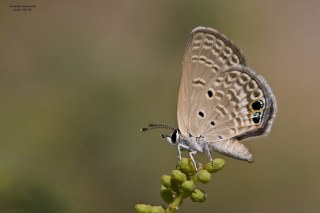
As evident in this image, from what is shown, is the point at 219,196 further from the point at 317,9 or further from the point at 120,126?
the point at 317,9

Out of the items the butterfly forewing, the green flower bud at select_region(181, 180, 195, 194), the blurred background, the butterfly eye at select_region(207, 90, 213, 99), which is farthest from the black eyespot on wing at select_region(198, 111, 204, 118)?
the green flower bud at select_region(181, 180, 195, 194)

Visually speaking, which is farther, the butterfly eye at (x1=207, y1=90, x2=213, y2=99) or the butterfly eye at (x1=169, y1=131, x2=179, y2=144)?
the butterfly eye at (x1=207, y1=90, x2=213, y2=99)

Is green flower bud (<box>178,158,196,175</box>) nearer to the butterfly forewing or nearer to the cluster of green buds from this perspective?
the cluster of green buds

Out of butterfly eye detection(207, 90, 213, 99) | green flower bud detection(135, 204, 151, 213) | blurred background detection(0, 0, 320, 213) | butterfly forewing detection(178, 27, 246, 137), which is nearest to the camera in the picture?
green flower bud detection(135, 204, 151, 213)

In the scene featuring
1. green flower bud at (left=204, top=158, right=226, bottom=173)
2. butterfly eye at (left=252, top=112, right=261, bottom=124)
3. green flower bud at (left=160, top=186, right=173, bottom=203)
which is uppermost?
butterfly eye at (left=252, top=112, right=261, bottom=124)

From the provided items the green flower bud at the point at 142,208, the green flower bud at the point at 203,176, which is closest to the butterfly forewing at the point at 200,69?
the green flower bud at the point at 203,176

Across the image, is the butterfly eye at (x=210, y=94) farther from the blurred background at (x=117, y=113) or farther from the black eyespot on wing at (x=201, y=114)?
the blurred background at (x=117, y=113)

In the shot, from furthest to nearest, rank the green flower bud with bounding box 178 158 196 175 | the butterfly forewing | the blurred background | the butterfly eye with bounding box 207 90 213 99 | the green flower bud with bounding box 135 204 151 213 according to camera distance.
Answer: the butterfly eye with bounding box 207 90 213 99
the butterfly forewing
the blurred background
the green flower bud with bounding box 178 158 196 175
the green flower bud with bounding box 135 204 151 213

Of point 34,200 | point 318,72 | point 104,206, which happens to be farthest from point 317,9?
point 34,200
